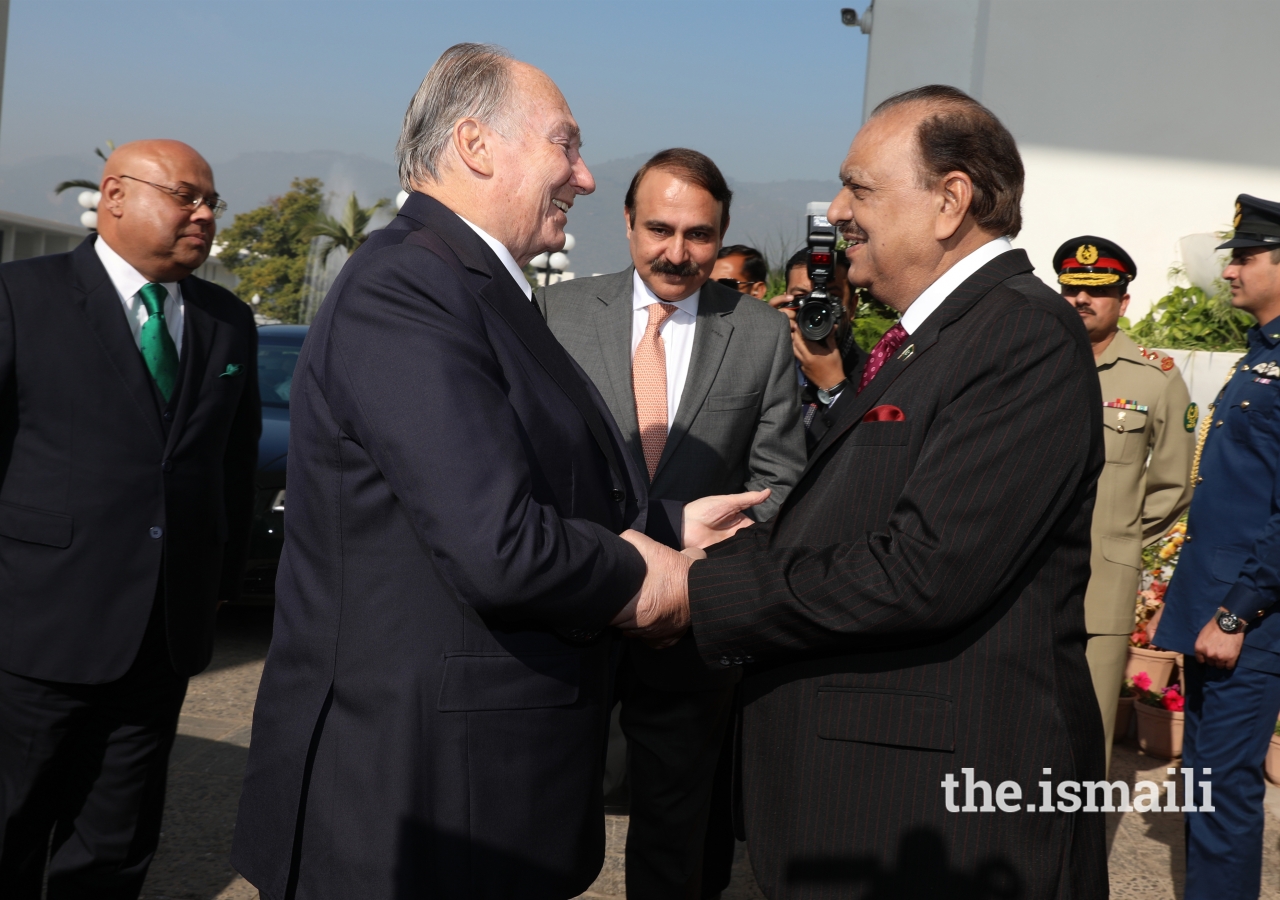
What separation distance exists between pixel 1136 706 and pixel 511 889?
4310 mm

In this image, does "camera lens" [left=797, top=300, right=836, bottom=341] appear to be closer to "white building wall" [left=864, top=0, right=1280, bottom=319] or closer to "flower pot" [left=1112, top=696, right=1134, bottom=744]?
"flower pot" [left=1112, top=696, right=1134, bottom=744]

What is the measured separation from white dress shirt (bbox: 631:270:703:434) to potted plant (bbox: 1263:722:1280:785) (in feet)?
10.9

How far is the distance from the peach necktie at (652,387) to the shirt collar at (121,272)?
1.51 m

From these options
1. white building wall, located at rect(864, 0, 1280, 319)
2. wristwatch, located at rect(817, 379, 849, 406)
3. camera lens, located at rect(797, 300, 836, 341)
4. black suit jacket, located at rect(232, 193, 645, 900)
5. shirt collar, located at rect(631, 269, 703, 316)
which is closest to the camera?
black suit jacket, located at rect(232, 193, 645, 900)

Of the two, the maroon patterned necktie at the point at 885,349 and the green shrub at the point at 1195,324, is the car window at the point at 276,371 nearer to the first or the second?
the green shrub at the point at 1195,324

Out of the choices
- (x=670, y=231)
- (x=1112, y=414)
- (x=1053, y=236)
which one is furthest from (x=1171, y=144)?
(x=670, y=231)

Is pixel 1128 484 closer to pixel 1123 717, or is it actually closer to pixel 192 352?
pixel 1123 717

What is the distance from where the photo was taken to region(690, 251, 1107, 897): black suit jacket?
170 cm

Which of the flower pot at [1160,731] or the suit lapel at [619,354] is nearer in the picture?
the suit lapel at [619,354]

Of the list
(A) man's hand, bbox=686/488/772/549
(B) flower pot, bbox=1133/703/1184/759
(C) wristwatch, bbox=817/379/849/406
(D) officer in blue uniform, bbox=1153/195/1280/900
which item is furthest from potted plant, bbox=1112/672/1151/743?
(A) man's hand, bbox=686/488/772/549

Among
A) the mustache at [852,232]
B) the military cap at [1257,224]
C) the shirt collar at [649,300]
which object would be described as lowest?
the shirt collar at [649,300]

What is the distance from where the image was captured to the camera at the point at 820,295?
392cm

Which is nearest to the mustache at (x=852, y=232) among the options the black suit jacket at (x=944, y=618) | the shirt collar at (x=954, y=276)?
the shirt collar at (x=954, y=276)

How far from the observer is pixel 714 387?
340cm
